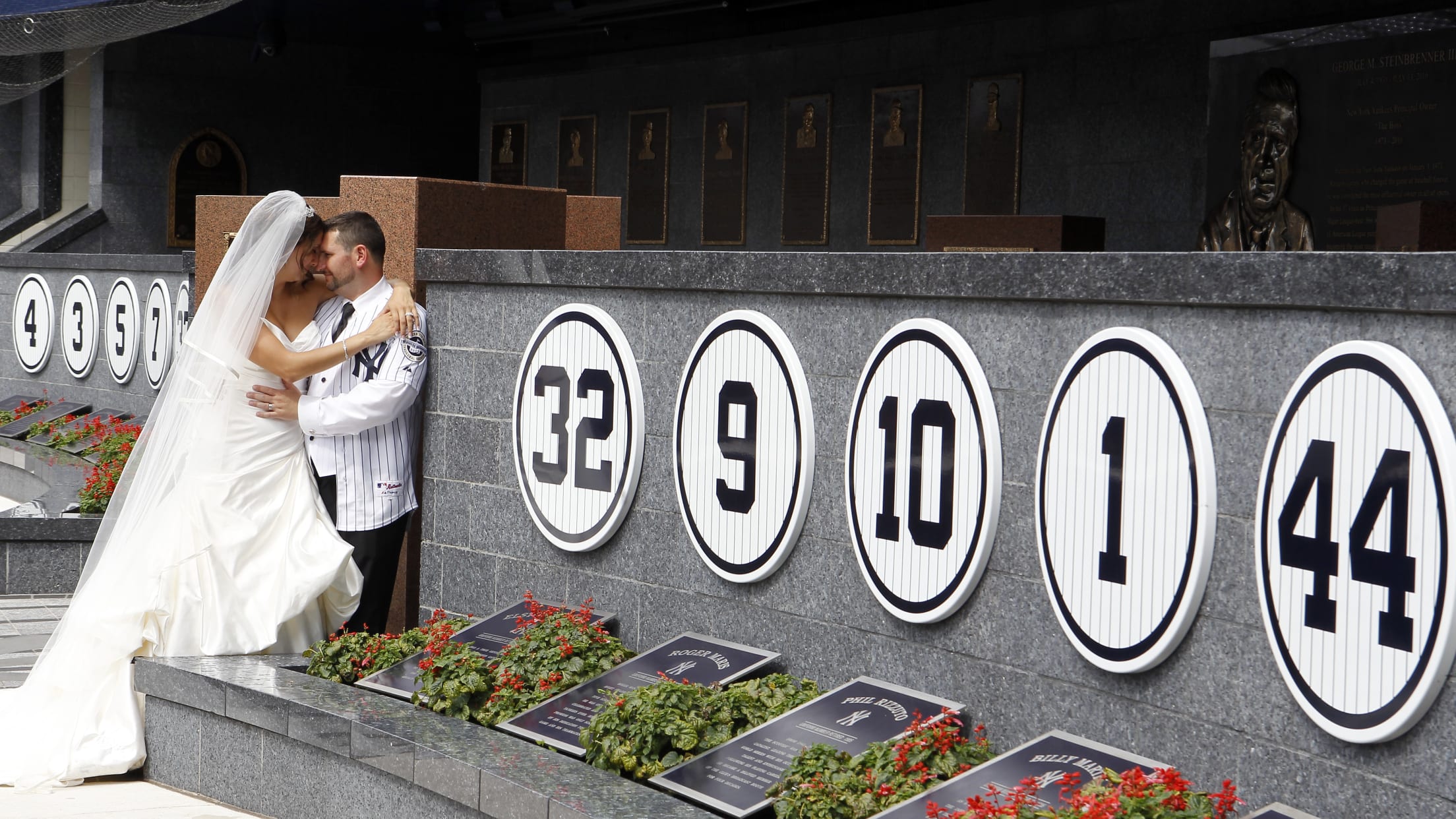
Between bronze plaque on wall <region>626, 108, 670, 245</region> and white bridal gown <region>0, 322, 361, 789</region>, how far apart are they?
963 centimetres

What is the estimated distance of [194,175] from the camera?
65.1 feet

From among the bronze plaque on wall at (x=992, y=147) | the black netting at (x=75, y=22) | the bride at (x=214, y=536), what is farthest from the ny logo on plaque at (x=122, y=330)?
the bride at (x=214, y=536)

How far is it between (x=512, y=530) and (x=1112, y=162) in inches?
263

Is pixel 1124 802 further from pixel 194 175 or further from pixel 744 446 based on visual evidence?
pixel 194 175

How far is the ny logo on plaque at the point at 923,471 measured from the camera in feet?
13.0

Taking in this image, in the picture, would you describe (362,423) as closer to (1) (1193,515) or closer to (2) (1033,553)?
(2) (1033,553)

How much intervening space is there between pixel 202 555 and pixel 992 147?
25.5 feet

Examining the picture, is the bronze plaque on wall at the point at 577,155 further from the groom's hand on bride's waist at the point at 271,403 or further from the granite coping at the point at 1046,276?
the granite coping at the point at 1046,276

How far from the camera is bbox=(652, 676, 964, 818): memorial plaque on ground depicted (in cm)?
391

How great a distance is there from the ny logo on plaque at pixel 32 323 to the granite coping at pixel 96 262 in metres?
0.16

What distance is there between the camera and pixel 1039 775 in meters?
3.56

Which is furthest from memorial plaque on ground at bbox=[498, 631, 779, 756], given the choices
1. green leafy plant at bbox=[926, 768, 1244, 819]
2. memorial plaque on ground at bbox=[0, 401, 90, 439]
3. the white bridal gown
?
memorial plaque on ground at bbox=[0, 401, 90, 439]

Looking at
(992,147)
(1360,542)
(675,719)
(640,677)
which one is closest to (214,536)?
(640,677)

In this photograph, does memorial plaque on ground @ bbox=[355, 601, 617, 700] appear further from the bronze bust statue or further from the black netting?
the black netting
